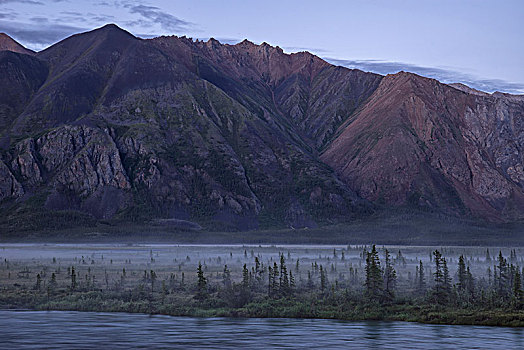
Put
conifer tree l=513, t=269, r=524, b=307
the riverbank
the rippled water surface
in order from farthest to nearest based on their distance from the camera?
conifer tree l=513, t=269, r=524, b=307 < the riverbank < the rippled water surface

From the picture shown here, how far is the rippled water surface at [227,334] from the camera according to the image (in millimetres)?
49906

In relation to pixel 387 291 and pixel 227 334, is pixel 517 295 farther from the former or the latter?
pixel 227 334

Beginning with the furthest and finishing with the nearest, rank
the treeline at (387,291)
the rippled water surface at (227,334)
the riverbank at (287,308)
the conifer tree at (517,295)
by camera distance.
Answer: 1. the treeline at (387,291)
2. the conifer tree at (517,295)
3. the riverbank at (287,308)
4. the rippled water surface at (227,334)

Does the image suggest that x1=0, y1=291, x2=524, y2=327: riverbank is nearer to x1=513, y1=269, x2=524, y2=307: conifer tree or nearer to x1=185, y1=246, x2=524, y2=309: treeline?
x1=185, y1=246, x2=524, y2=309: treeline

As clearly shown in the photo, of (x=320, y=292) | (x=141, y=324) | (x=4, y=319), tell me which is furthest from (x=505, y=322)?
(x=4, y=319)

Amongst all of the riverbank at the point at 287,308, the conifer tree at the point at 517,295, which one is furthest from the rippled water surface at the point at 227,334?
the conifer tree at the point at 517,295

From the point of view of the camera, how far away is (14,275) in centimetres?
9812

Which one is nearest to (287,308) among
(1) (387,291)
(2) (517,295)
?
(1) (387,291)

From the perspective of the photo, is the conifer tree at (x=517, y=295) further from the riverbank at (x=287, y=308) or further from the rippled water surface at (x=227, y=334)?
the rippled water surface at (x=227, y=334)

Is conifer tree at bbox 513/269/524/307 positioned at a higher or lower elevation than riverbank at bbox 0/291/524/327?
higher

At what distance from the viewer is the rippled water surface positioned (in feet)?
164

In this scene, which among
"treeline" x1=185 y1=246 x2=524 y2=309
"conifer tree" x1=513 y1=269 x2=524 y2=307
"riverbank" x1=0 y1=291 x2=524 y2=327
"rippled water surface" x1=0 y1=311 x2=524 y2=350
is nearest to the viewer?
"rippled water surface" x1=0 y1=311 x2=524 y2=350

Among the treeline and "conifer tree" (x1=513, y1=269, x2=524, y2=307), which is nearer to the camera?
"conifer tree" (x1=513, y1=269, x2=524, y2=307)

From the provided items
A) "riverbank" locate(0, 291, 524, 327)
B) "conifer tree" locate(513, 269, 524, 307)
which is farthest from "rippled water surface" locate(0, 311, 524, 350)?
"conifer tree" locate(513, 269, 524, 307)
